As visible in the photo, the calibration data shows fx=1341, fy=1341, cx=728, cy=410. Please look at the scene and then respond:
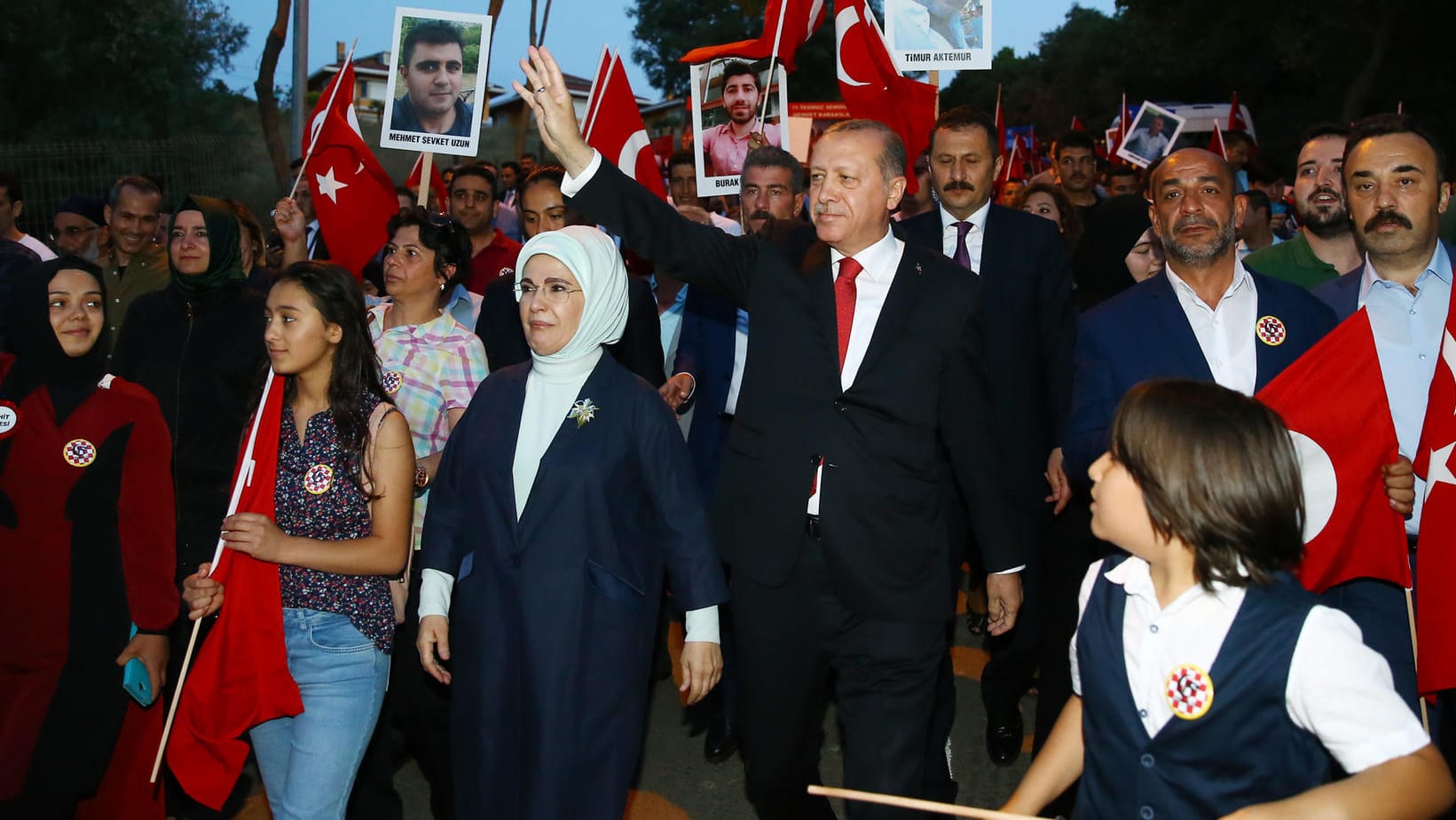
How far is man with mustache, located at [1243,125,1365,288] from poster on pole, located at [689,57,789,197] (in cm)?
293

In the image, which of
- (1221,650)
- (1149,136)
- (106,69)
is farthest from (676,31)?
(1221,650)

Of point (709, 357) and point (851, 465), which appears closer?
point (851, 465)

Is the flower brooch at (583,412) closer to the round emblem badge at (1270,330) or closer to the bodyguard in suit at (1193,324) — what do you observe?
the bodyguard in suit at (1193,324)

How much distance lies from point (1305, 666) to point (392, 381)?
3.45 meters

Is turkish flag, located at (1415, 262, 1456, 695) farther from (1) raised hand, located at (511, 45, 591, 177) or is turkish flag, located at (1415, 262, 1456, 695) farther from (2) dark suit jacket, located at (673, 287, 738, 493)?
(2) dark suit jacket, located at (673, 287, 738, 493)

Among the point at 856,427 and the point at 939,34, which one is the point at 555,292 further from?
the point at 939,34

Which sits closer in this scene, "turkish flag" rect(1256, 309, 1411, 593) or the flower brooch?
"turkish flag" rect(1256, 309, 1411, 593)

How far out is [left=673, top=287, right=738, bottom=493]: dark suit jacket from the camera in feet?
19.7

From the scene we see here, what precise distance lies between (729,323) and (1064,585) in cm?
184

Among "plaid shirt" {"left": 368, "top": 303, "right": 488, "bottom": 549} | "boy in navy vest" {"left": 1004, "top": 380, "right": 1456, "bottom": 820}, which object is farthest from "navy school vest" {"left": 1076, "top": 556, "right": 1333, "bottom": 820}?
"plaid shirt" {"left": 368, "top": 303, "right": 488, "bottom": 549}

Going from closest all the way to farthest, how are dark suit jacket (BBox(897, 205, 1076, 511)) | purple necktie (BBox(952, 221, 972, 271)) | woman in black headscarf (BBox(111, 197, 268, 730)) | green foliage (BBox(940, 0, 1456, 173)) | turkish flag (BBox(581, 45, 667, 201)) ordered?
woman in black headscarf (BBox(111, 197, 268, 730)) → dark suit jacket (BBox(897, 205, 1076, 511)) → purple necktie (BBox(952, 221, 972, 271)) → turkish flag (BBox(581, 45, 667, 201)) → green foliage (BBox(940, 0, 1456, 173))

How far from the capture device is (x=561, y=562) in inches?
147

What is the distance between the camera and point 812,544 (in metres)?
4.01

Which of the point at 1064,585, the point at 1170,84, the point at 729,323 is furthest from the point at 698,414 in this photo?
the point at 1170,84
